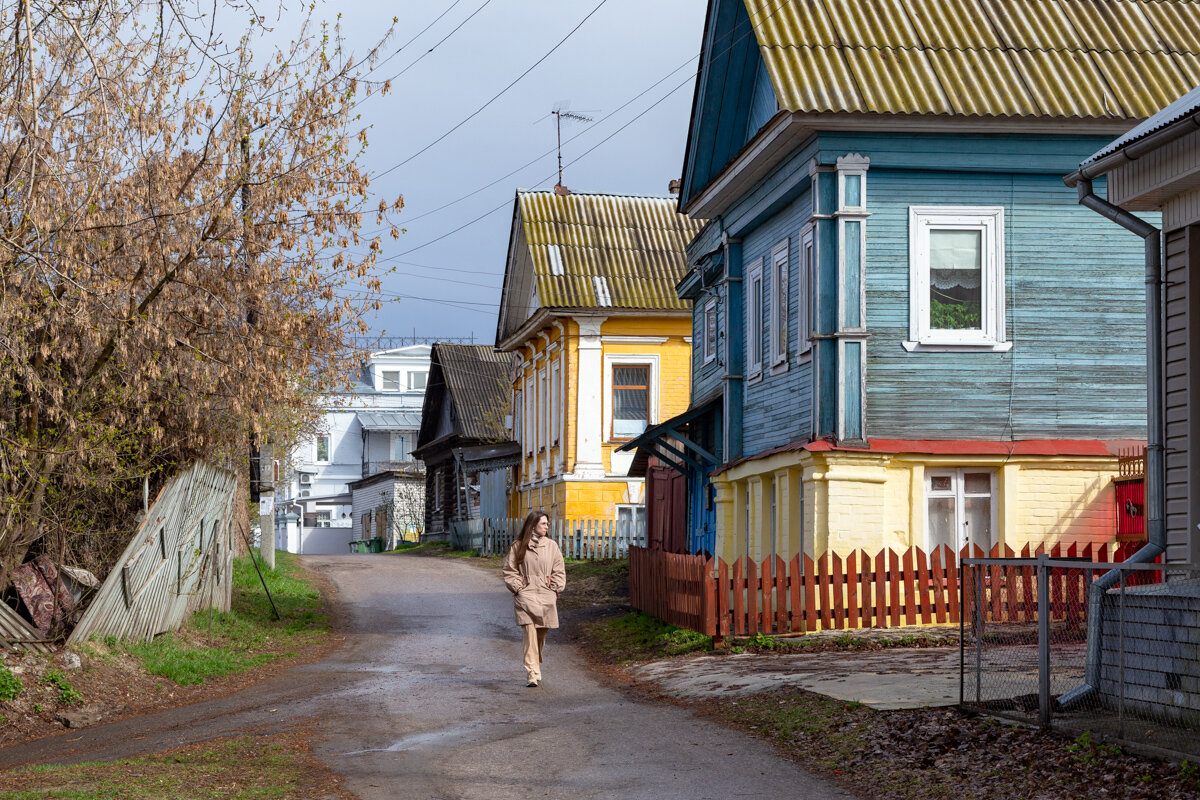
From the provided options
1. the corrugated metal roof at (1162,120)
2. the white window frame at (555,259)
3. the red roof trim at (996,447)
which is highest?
the white window frame at (555,259)

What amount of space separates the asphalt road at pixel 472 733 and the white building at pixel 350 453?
6093 centimetres

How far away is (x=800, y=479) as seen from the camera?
19719 mm

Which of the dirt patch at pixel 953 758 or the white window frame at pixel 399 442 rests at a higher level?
the white window frame at pixel 399 442

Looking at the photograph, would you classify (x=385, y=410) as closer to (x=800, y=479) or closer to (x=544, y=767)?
(x=800, y=479)

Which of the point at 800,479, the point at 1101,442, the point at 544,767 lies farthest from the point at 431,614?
the point at 544,767

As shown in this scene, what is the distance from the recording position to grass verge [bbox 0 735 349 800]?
8508 mm

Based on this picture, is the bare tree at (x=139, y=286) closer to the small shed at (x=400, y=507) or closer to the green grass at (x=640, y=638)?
the green grass at (x=640, y=638)

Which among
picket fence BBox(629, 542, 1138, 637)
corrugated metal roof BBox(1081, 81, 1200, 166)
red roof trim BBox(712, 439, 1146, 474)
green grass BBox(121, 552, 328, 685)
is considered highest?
corrugated metal roof BBox(1081, 81, 1200, 166)

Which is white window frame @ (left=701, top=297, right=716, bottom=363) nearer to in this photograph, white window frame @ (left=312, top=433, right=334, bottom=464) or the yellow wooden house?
the yellow wooden house

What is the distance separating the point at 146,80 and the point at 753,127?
41.8ft

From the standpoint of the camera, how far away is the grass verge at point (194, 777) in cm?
851

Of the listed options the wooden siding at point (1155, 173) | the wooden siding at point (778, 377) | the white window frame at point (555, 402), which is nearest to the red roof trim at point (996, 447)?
the wooden siding at point (778, 377)

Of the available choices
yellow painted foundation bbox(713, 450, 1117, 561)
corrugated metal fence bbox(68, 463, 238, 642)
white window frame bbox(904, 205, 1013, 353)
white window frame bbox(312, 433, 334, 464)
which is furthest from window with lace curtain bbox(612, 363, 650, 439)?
white window frame bbox(312, 433, 334, 464)

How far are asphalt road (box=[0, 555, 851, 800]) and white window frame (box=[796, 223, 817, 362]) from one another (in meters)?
5.21
